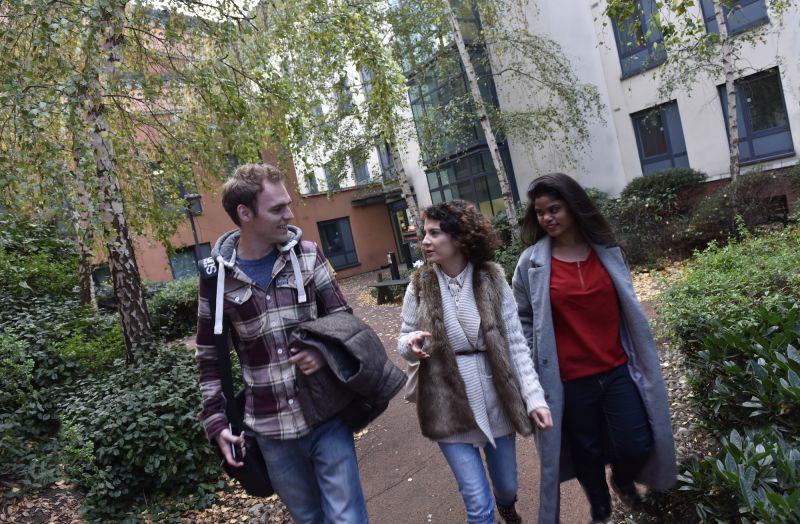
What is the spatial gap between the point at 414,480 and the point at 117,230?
13.1 ft

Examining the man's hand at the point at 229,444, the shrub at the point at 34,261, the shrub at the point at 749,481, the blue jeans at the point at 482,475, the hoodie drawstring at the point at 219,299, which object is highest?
the shrub at the point at 34,261

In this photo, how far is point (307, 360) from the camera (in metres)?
2.24

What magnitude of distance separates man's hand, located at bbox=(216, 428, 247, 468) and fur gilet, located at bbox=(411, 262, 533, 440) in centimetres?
87

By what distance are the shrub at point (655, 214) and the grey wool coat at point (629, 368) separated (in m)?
7.17

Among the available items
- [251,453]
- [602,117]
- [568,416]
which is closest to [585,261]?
[568,416]

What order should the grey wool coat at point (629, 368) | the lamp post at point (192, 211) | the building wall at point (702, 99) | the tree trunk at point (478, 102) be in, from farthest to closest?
the tree trunk at point (478, 102) → the building wall at point (702, 99) → the lamp post at point (192, 211) → the grey wool coat at point (629, 368)

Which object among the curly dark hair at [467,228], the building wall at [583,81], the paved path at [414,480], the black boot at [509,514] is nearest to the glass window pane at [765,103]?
the building wall at [583,81]

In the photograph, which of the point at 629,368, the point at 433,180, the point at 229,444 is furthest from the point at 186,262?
the point at 629,368

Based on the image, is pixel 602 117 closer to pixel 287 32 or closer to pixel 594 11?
pixel 594 11

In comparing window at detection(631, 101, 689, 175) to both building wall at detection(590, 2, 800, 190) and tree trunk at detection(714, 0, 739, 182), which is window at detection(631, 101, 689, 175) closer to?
building wall at detection(590, 2, 800, 190)

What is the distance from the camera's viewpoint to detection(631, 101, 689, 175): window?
13.8 metres

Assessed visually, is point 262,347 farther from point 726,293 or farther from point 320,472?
point 726,293

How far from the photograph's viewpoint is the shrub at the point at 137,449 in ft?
13.3

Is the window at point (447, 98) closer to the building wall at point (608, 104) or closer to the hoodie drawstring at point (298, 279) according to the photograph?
the building wall at point (608, 104)
